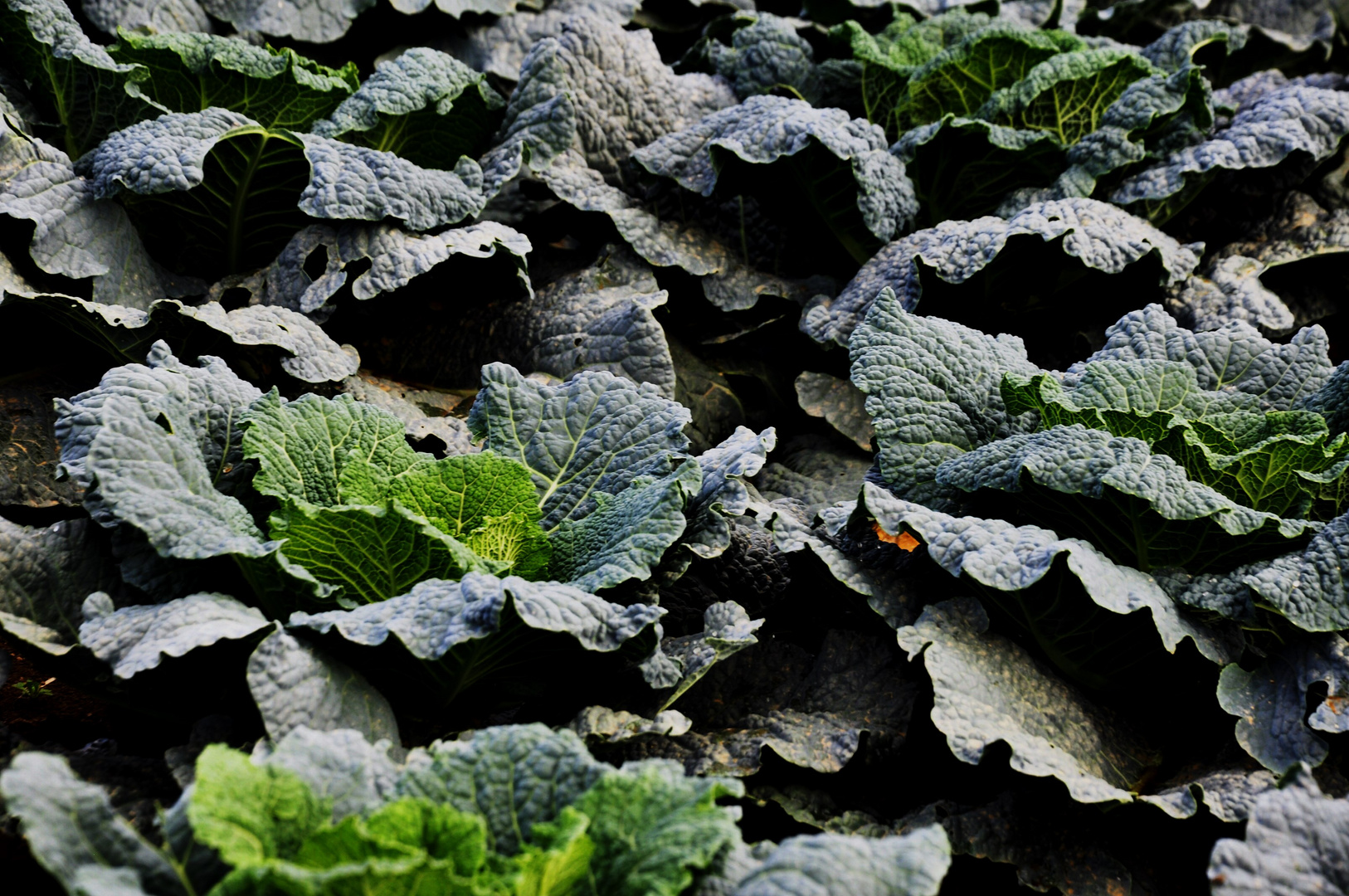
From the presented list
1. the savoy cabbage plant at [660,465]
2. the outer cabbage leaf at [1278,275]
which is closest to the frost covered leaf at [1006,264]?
the savoy cabbage plant at [660,465]

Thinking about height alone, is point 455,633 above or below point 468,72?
below

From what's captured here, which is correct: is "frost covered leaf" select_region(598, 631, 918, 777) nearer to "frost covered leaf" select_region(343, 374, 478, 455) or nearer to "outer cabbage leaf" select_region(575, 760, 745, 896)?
"outer cabbage leaf" select_region(575, 760, 745, 896)

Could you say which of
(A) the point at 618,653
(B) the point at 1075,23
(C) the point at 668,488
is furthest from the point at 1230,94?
(A) the point at 618,653

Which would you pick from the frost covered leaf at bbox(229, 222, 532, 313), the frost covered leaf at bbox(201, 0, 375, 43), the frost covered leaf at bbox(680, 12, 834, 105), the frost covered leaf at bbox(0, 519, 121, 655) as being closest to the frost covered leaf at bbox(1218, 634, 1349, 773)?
the frost covered leaf at bbox(229, 222, 532, 313)

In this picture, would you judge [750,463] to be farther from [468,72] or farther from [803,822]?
[468,72]

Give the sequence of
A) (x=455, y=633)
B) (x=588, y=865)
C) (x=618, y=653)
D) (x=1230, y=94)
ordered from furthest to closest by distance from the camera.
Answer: (x=1230, y=94), (x=618, y=653), (x=455, y=633), (x=588, y=865)

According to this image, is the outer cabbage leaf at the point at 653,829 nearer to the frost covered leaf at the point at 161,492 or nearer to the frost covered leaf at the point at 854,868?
the frost covered leaf at the point at 854,868
